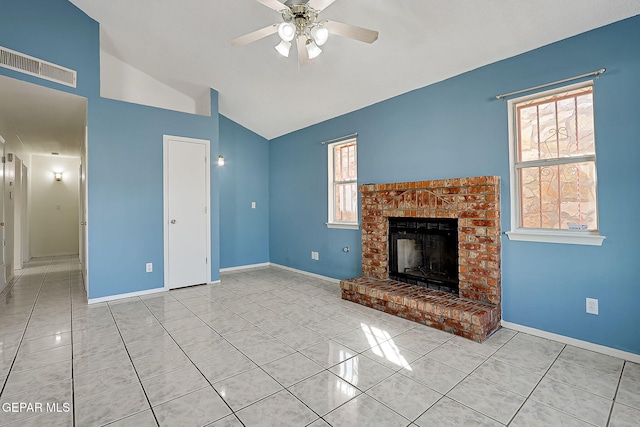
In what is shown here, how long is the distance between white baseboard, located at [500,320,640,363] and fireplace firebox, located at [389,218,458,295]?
598 mm

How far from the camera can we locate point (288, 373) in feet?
6.91

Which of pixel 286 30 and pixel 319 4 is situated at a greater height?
pixel 319 4

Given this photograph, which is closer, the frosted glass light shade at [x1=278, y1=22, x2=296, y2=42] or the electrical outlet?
the frosted glass light shade at [x1=278, y1=22, x2=296, y2=42]

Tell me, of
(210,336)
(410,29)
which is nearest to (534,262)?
(410,29)

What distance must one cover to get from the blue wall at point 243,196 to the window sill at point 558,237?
435cm

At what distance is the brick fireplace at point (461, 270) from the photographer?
9.01 ft

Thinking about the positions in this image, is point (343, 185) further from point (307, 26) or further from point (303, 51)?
point (307, 26)

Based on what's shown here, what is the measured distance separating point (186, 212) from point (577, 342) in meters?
4.69

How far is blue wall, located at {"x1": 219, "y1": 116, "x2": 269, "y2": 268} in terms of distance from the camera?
5.59m

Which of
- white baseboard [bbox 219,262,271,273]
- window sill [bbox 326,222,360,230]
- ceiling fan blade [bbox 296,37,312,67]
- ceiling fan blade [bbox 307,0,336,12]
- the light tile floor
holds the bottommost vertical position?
the light tile floor

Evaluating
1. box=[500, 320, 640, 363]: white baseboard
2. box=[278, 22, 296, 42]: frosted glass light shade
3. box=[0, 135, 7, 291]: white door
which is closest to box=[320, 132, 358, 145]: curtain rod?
box=[278, 22, 296, 42]: frosted glass light shade

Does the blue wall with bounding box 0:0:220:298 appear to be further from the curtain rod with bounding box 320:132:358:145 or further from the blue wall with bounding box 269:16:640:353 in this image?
the blue wall with bounding box 269:16:640:353

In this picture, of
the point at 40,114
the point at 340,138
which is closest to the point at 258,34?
the point at 340,138

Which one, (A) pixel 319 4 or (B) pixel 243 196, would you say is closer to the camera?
(A) pixel 319 4
